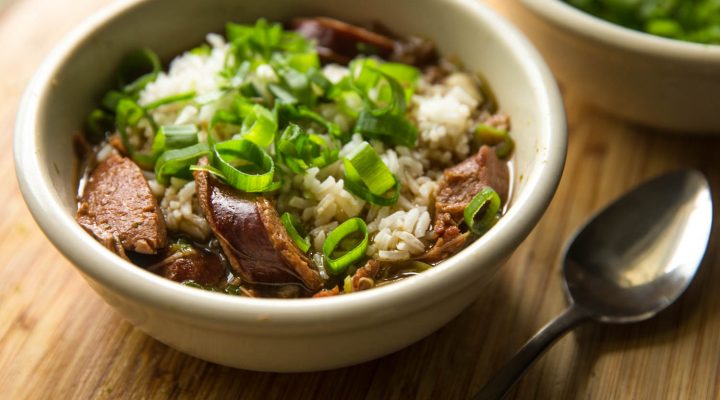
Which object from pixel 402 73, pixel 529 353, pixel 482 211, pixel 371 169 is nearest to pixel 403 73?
pixel 402 73

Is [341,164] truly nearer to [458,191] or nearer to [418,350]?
[458,191]

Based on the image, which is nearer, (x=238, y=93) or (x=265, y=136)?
(x=265, y=136)

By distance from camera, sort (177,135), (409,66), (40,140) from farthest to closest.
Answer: (409,66) < (177,135) < (40,140)

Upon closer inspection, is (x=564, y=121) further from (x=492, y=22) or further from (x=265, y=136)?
(x=265, y=136)

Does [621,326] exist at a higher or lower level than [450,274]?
lower

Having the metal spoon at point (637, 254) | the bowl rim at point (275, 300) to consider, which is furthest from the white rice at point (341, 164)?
the metal spoon at point (637, 254)

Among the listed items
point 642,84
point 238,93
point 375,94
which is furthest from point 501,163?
point 238,93

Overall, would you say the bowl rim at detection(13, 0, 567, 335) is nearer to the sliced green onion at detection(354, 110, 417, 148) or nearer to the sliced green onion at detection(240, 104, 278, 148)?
the sliced green onion at detection(354, 110, 417, 148)
